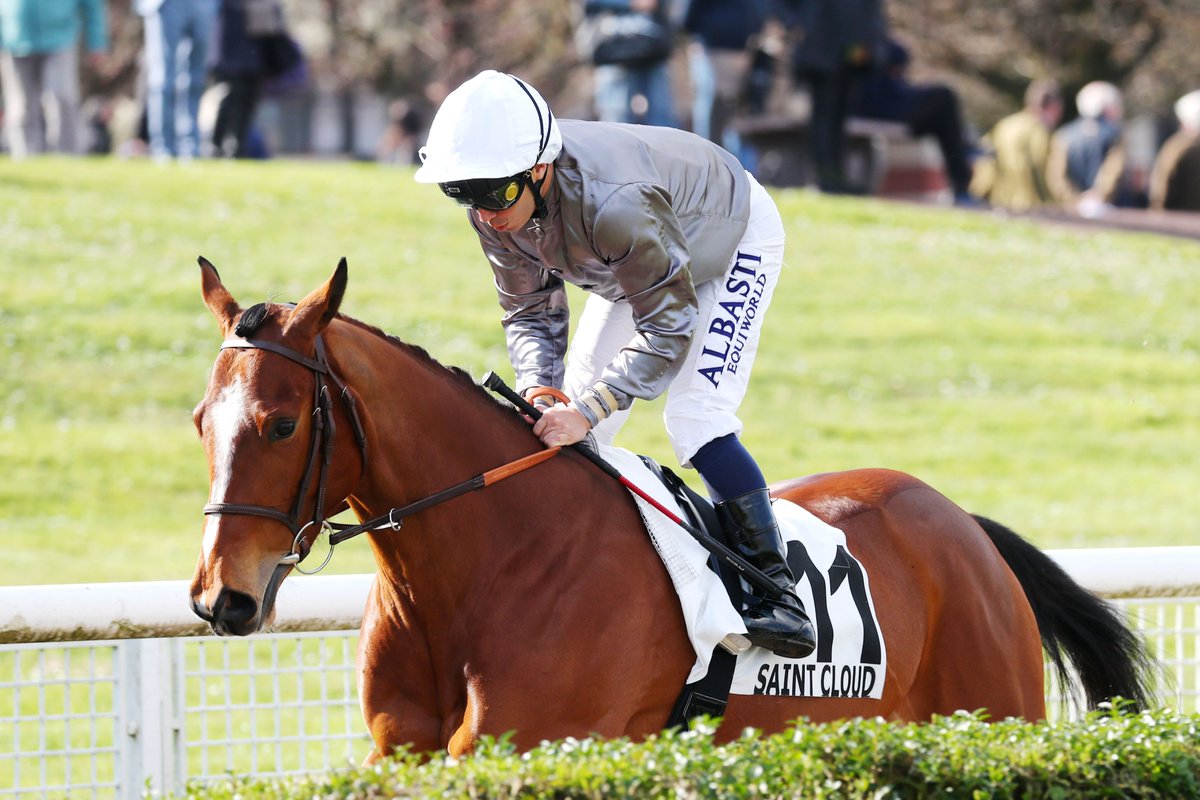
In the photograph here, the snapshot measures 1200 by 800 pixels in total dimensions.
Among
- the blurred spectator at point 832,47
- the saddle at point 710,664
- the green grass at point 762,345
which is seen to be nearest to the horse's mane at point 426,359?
the saddle at point 710,664

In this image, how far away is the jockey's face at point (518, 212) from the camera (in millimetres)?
3854

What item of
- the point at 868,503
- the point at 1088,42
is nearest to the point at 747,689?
the point at 868,503

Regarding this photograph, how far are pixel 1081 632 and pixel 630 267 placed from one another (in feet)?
6.83

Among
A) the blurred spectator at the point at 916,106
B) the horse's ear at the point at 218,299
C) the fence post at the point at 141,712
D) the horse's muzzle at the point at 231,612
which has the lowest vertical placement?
the fence post at the point at 141,712

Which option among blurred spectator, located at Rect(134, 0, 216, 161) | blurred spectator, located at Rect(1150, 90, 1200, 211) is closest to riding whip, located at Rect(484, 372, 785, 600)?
blurred spectator, located at Rect(134, 0, 216, 161)

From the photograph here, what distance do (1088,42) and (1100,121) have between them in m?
10.3

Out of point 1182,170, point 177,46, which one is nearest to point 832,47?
point 1182,170

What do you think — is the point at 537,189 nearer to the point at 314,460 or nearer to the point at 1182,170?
the point at 314,460

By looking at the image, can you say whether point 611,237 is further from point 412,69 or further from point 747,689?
point 412,69

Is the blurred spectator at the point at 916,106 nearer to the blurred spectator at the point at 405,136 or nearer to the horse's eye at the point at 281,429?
the blurred spectator at the point at 405,136

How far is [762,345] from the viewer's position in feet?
41.7

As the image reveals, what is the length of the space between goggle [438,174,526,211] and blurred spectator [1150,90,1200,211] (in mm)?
13525

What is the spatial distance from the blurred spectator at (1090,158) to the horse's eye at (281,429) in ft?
48.4

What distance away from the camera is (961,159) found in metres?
15.8
